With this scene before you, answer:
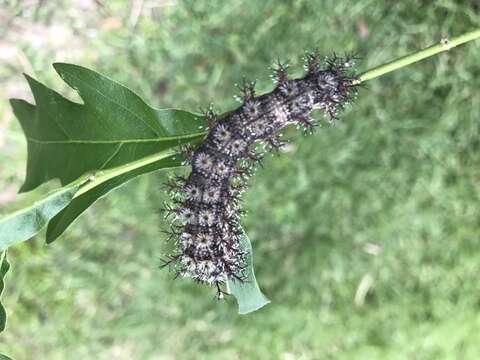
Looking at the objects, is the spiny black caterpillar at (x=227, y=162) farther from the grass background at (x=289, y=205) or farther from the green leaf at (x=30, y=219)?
the grass background at (x=289, y=205)

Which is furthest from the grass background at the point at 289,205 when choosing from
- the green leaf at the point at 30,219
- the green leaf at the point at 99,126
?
the green leaf at the point at 30,219

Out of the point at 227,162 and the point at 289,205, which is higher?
the point at 289,205

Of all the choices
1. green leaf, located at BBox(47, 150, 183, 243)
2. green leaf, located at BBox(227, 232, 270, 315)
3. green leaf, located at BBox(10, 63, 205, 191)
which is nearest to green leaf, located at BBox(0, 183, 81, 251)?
green leaf, located at BBox(47, 150, 183, 243)

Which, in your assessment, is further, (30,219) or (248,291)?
(248,291)

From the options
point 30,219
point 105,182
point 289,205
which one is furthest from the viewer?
point 289,205

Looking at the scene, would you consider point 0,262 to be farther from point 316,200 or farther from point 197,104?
point 316,200

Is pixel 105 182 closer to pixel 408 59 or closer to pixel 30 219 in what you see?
pixel 30 219

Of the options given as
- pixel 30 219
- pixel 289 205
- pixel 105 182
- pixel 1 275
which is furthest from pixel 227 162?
pixel 289 205
